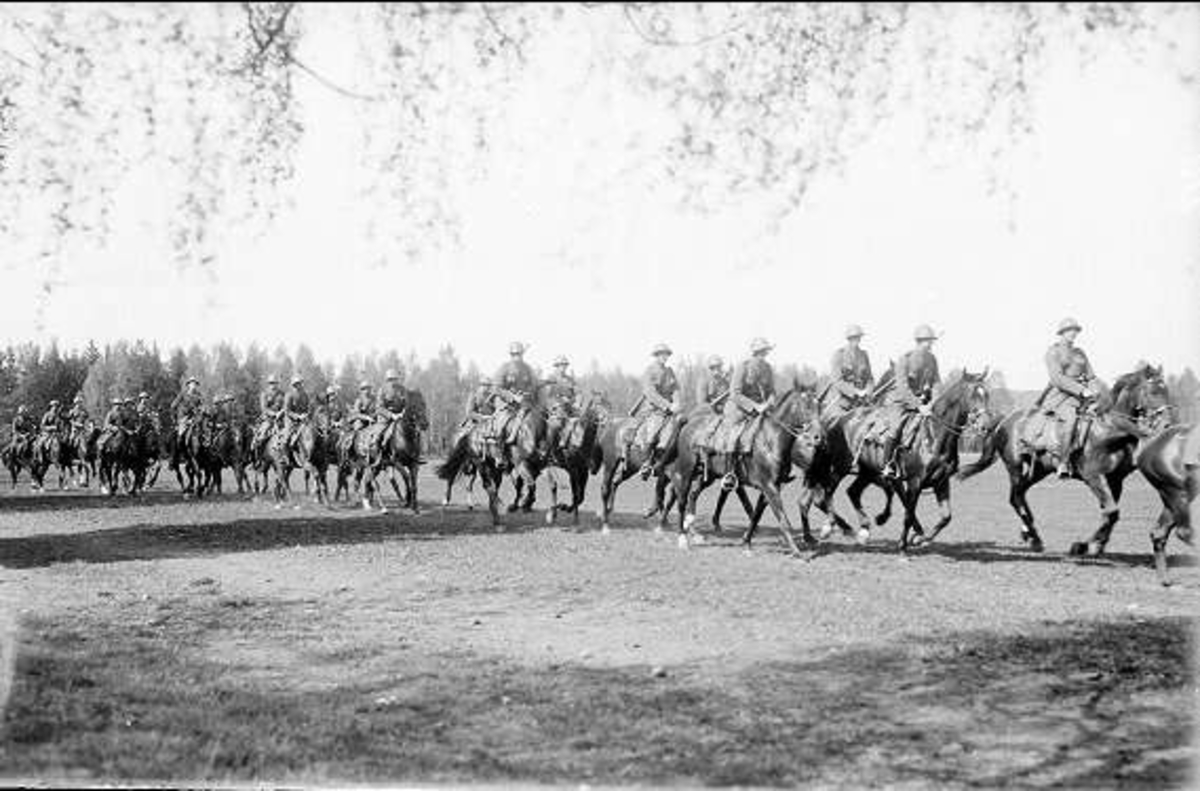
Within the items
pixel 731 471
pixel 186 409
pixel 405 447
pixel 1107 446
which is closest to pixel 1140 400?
pixel 1107 446

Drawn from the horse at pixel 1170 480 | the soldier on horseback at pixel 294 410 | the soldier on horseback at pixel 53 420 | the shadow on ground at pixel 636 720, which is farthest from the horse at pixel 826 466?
the soldier on horseback at pixel 53 420

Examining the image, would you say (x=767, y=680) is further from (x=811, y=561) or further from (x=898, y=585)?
(x=811, y=561)

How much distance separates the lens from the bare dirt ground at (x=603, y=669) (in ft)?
19.2

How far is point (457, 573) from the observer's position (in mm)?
13602

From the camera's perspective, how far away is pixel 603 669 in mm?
8102

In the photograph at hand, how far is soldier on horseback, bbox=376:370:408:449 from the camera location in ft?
76.1

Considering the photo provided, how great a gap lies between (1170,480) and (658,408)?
8440 millimetres

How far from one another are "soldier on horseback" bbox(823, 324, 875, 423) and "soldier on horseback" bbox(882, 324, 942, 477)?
3.13ft

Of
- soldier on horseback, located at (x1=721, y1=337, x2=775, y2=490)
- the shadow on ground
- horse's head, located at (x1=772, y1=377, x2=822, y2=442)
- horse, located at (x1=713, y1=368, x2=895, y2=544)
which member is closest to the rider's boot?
soldier on horseback, located at (x1=721, y1=337, x2=775, y2=490)

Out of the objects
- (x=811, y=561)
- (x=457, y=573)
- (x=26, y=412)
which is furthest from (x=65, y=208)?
(x=26, y=412)

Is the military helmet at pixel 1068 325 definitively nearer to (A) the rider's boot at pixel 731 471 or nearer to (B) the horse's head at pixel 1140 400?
(B) the horse's head at pixel 1140 400

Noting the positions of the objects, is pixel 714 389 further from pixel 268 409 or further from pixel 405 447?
pixel 268 409

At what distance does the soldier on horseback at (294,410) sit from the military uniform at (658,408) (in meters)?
10.4

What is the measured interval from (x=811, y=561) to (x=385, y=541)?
693 cm
